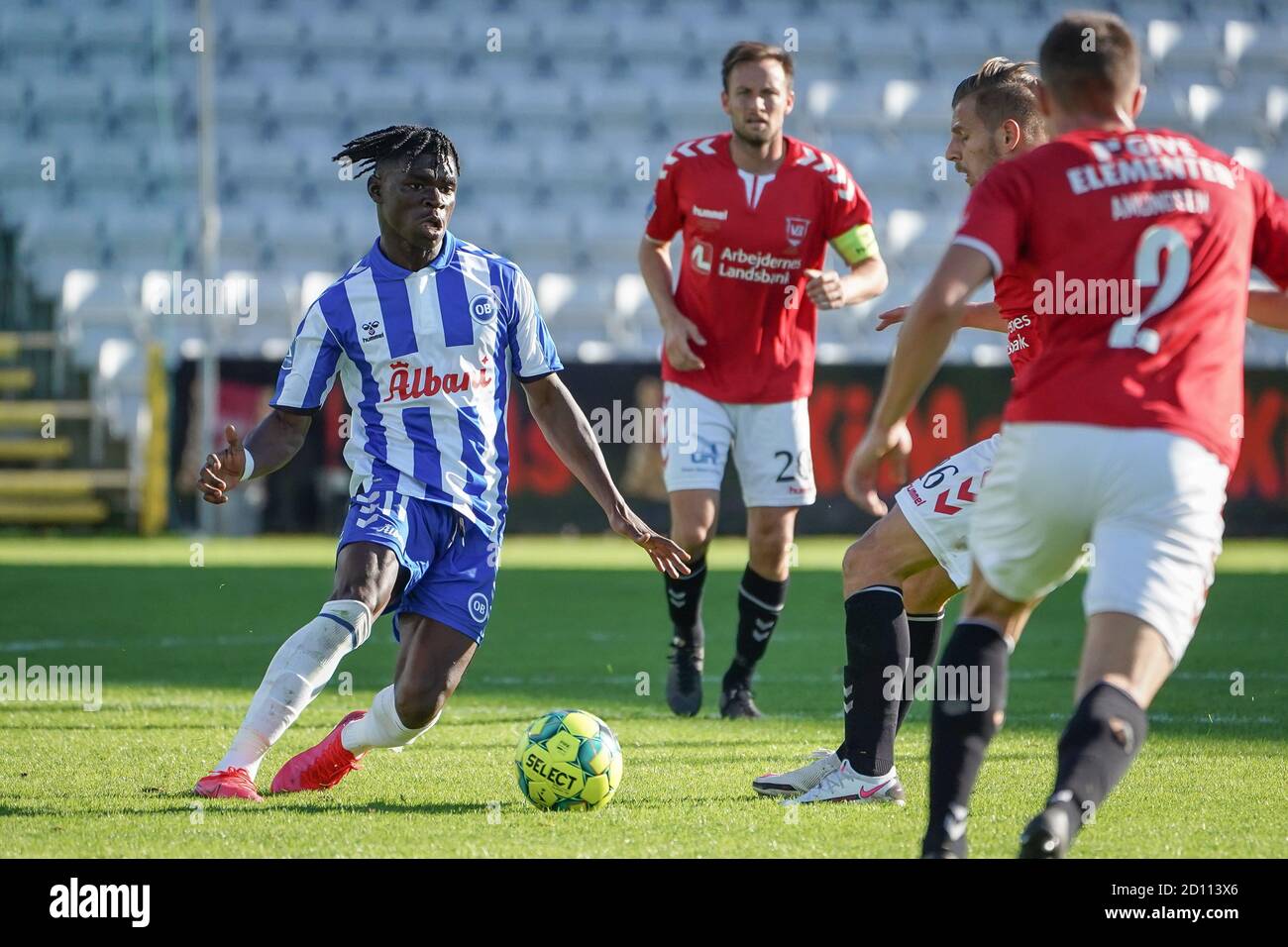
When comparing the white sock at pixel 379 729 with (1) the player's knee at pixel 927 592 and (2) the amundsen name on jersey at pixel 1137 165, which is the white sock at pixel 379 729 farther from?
(2) the amundsen name on jersey at pixel 1137 165

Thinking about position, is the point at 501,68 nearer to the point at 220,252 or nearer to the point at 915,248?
the point at 220,252

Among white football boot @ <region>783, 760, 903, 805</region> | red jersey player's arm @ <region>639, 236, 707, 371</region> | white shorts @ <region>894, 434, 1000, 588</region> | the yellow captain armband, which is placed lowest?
white football boot @ <region>783, 760, 903, 805</region>

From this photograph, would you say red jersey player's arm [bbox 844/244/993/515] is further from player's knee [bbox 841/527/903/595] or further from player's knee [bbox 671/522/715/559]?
player's knee [bbox 671/522/715/559]

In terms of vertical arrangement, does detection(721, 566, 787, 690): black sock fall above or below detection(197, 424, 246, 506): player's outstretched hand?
below

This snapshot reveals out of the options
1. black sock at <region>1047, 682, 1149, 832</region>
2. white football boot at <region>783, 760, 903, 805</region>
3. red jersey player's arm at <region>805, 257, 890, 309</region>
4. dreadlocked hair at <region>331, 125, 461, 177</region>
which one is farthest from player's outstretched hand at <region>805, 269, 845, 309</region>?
black sock at <region>1047, 682, 1149, 832</region>

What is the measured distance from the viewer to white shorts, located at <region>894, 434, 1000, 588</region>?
4.69 meters

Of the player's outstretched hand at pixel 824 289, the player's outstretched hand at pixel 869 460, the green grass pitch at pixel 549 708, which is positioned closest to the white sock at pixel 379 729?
the green grass pitch at pixel 549 708

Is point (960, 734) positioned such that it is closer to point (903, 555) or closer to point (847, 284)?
point (903, 555)

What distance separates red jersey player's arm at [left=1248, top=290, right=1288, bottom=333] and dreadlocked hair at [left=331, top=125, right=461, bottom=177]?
7.80ft

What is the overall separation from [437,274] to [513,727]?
1.95 m

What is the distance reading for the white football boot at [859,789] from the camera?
476 cm

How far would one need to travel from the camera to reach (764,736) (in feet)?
20.0

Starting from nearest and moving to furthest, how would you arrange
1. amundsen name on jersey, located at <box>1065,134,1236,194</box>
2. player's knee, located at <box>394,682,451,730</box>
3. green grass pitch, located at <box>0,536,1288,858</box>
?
amundsen name on jersey, located at <box>1065,134,1236,194</box>
green grass pitch, located at <box>0,536,1288,858</box>
player's knee, located at <box>394,682,451,730</box>
